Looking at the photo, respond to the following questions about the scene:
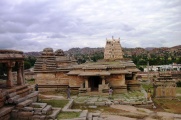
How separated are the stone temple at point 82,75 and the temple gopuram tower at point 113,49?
9.16 meters

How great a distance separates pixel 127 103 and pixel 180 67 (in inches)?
2021

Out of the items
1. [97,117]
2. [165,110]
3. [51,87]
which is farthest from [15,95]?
[51,87]

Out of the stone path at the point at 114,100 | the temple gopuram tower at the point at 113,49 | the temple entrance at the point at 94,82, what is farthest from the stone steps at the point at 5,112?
the temple gopuram tower at the point at 113,49

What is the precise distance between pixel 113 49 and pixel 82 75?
1518 centimetres

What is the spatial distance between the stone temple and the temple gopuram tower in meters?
9.16

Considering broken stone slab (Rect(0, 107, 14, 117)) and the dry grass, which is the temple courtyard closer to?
the dry grass

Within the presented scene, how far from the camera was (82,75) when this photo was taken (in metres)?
19.7

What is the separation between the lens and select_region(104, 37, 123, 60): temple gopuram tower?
109 feet

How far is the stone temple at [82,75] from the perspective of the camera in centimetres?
2000

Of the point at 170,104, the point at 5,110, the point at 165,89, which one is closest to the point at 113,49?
the point at 165,89

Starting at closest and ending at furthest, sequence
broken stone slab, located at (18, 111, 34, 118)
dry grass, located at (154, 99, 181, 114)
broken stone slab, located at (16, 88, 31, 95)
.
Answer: broken stone slab, located at (18, 111, 34, 118), broken stone slab, located at (16, 88, 31, 95), dry grass, located at (154, 99, 181, 114)

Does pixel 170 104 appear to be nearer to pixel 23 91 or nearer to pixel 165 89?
pixel 165 89

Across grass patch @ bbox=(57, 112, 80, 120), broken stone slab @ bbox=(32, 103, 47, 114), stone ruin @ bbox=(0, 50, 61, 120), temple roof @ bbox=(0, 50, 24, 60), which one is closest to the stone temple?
grass patch @ bbox=(57, 112, 80, 120)

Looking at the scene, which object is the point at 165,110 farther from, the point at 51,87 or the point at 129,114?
the point at 51,87
